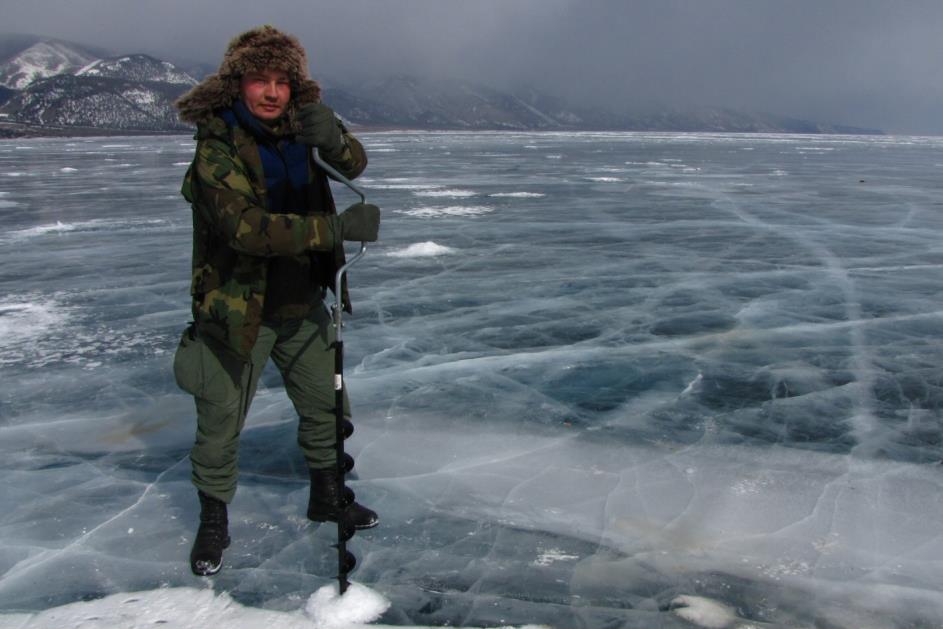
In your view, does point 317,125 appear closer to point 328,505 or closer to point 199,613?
point 328,505

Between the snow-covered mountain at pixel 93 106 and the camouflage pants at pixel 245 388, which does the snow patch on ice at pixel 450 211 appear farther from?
the snow-covered mountain at pixel 93 106

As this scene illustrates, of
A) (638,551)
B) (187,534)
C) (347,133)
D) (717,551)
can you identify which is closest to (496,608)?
(638,551)

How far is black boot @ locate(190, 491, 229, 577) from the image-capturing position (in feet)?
8.16

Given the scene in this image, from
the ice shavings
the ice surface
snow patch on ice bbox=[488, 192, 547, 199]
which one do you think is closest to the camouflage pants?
the ice surface

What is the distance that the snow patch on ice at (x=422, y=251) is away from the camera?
26.3 ft

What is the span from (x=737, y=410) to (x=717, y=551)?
1.38 m

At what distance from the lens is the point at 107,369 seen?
179 inches

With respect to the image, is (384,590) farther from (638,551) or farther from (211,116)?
(211,116)

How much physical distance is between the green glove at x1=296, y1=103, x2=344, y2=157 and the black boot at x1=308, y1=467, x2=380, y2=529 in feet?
3.78

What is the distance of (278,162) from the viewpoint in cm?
239

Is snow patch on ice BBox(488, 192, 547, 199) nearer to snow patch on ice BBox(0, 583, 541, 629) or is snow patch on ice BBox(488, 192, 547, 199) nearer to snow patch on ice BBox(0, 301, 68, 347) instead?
snow patch on ice BBox(0, 301, 68, 347)

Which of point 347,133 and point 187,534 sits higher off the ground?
point 347,133

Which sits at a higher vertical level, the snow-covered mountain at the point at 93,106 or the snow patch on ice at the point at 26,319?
the snow-covered mountain at the point at 93,106

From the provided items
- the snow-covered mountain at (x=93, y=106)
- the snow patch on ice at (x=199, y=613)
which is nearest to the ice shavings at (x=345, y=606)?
the snow patch on ice at (x=199, y=613)
